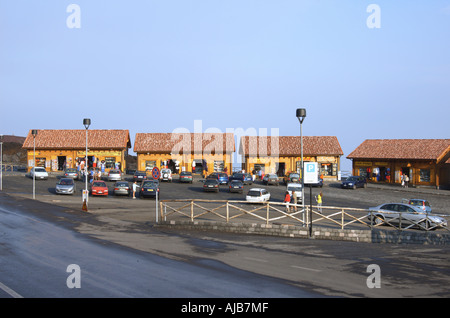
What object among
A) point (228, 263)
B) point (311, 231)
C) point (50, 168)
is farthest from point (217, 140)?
point (228, 263)

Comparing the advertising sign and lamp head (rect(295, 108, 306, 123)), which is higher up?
lamp head (rect(295, 108, 306, 123))

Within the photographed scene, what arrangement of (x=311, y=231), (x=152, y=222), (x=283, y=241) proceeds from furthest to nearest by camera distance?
(x=152, y=222) → (x=311, y=231) → (x=283, y=241)

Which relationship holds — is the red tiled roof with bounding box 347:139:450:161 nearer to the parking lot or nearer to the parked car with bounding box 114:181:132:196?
the parking lot

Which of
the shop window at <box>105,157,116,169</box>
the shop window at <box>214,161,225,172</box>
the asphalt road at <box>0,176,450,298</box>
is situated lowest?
the asphalt road at <box>0,176,450,298</box>

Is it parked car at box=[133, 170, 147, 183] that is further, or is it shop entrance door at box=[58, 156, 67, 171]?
shop entrance door at box=[58, 156, 67, 171]

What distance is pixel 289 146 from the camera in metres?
63.4

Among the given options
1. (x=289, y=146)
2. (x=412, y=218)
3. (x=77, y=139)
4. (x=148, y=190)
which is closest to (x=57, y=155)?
(x=77, y=139)

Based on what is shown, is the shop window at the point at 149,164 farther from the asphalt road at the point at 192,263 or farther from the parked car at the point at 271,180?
the asphalt road at the point at 192,263

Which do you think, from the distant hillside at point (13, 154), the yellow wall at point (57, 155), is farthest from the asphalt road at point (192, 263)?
the distant hillside at point (13, 154)

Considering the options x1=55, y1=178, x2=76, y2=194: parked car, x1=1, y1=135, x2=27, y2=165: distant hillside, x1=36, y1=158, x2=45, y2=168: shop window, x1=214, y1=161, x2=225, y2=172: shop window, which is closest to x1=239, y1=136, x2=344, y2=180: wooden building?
x1=214, y1=161, x2=225, y2=172: shop window

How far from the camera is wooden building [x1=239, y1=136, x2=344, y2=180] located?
62250 millimetres

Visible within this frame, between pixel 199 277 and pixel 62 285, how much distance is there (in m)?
3.36
